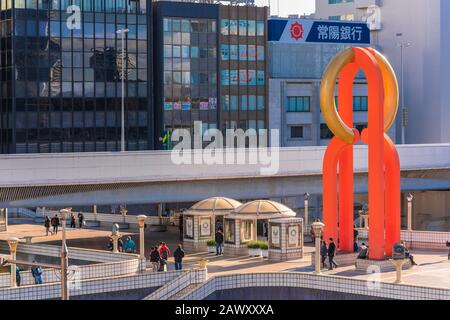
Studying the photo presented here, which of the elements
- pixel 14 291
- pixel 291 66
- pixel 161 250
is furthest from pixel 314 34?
pixel 14 291

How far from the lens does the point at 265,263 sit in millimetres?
55500

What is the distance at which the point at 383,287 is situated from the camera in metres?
44.6

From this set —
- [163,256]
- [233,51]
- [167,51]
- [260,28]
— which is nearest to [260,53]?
[260,28]

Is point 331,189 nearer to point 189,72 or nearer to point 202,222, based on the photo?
point 202,222

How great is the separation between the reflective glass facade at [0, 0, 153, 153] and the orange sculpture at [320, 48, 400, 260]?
49.6 m

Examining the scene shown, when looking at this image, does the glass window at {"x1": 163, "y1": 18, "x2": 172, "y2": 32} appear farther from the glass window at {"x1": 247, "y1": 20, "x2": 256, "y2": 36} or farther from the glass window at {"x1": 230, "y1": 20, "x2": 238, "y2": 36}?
the glass window at {"x1": 247, "y1": 20, "x2": 256, "y2": 36}

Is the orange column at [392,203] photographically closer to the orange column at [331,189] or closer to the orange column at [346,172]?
the orange column at [346,172]

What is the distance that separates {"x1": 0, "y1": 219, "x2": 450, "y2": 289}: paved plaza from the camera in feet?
163

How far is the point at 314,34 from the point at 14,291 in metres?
76.6

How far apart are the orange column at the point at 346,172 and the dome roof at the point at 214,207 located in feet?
26.3

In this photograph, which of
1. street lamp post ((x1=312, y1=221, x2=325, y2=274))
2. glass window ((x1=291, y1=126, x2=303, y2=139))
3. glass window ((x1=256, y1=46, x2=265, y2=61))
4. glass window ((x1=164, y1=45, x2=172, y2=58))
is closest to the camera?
street lamp post ((x1=312, y1=221, x2=325, y2=274))

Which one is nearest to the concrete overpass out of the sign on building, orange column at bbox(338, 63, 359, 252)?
orange column at bbox(338, 63, 359, 252)

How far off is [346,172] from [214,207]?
8843mm
